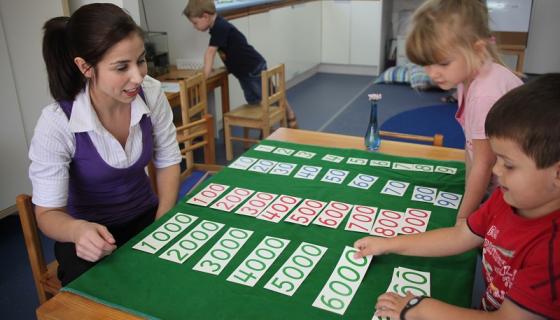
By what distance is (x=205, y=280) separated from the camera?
1094 millimetres

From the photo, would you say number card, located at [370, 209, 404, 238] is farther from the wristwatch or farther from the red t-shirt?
the wristwatch

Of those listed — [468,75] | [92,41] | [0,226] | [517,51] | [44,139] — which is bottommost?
[0,226]

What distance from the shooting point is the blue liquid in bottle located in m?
1.90

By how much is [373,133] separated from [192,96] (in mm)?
1642

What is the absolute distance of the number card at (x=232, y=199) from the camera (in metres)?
1.44

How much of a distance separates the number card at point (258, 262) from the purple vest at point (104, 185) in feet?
1.85

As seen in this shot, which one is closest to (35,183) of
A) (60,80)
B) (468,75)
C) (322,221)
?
(60,80)

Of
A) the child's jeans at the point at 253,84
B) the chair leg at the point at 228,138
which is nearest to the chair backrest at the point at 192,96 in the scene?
the chair leg at the point at 228,138

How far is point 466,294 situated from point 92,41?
1.14m

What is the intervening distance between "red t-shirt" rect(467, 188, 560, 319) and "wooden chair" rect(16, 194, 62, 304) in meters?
1.23

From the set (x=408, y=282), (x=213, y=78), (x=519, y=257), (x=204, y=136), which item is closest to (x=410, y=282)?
(x=408, y=282)

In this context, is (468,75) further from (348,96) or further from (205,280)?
(348,96)

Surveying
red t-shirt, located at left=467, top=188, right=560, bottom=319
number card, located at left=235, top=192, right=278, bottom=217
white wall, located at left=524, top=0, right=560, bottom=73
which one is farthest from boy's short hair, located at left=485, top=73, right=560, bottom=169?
white wall, located at left=524, top=0, right=560, bottom=73

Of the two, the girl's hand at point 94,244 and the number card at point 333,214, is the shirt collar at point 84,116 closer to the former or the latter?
the girl's hand at point 94,244
